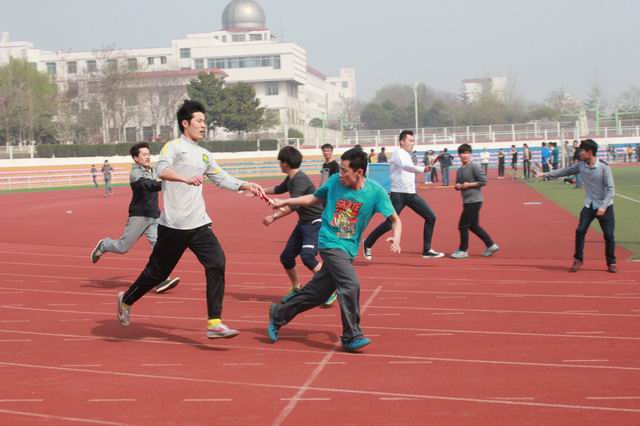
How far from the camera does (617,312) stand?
890cm

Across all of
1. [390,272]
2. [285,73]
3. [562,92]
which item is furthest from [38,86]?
[390,272]

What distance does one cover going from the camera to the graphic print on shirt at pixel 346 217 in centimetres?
733

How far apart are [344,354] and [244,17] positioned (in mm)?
119733

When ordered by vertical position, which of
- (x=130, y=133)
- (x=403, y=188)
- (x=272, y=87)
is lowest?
(x=403, y=188)

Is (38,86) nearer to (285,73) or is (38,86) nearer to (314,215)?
(285,73)

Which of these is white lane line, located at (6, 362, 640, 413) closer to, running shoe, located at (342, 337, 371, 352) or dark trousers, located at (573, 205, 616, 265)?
running shoe, located at (342, 337, 371, 352)

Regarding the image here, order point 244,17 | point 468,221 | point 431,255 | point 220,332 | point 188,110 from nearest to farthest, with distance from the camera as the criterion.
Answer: point 220,332
point 188,110
point 468,221
point 431,255
point 244,17

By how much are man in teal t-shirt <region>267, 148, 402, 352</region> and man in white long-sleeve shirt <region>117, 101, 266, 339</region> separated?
0.65 meters

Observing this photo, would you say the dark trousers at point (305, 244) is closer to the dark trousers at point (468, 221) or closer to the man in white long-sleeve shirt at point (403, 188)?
the man in white long-sleeve shirt at point (403, 188)

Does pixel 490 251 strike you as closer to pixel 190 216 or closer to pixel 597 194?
pixel 597 194

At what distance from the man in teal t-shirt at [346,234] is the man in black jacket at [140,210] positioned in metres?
3.68

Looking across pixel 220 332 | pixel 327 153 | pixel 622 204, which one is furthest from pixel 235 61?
pixel 220 332

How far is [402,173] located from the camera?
13.6 metres

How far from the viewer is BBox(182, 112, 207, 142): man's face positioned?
7672 mm
